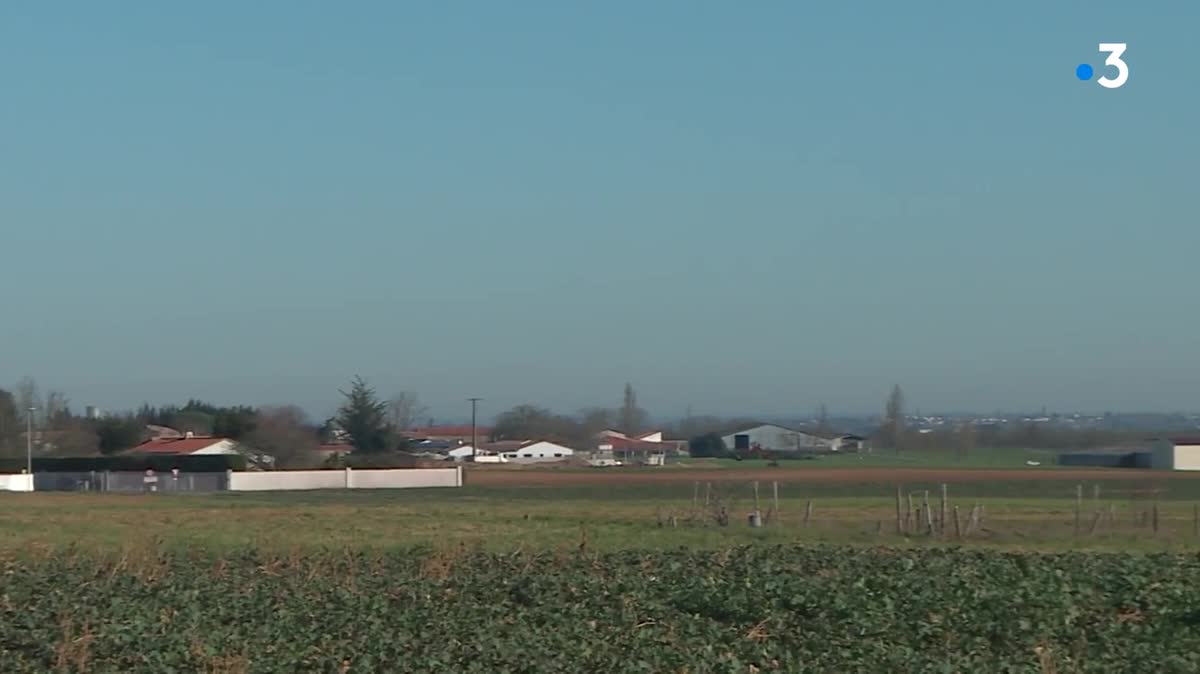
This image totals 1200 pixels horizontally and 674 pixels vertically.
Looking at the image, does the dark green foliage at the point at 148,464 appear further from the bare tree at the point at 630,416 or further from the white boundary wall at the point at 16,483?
the bare tree at the point at 630,416

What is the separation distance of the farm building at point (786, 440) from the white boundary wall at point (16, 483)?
2742 inches

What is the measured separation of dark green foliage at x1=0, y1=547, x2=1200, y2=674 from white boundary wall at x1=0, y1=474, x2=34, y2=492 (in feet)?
166

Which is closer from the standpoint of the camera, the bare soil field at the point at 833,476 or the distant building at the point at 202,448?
the bare soil field at the point at 833,476

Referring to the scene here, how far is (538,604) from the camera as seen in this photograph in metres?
18.8

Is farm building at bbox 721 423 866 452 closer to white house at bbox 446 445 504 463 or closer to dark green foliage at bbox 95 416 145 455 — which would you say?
white house at bbox 446 445 504 463

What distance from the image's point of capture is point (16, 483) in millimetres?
70688

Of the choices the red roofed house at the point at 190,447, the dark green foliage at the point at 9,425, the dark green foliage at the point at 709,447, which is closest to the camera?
the red roofed house at the point at 190,447

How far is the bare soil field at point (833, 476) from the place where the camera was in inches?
2881

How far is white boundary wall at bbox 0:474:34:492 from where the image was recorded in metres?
70.1

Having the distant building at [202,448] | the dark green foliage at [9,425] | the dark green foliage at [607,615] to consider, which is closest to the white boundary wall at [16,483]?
the distant building at [202,448]

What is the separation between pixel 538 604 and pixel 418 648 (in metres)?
2.97

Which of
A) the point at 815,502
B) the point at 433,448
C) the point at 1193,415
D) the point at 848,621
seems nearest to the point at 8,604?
the point at 848,621

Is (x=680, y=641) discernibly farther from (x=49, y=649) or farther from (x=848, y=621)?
(x=49, y=649)

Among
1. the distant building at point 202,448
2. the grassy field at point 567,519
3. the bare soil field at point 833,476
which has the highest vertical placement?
the distant building at point 202,448
